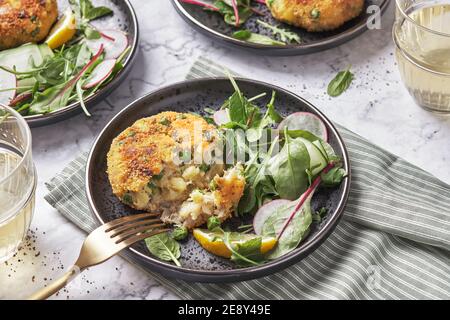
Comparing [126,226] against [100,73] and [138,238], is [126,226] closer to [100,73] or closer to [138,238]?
[138,238]

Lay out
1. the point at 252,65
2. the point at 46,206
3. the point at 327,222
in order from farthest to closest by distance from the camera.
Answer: the point at 252,65, the point at 46,206, the point at 327,222

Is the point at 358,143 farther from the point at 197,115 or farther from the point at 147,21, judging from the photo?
the point at 147,21

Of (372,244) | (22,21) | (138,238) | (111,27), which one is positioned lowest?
(372,244)

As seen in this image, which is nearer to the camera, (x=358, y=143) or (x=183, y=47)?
(x=358, y=143)

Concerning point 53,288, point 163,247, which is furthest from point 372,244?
point 53,288

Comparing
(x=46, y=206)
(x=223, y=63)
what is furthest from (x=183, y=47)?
(x=46, y=206)

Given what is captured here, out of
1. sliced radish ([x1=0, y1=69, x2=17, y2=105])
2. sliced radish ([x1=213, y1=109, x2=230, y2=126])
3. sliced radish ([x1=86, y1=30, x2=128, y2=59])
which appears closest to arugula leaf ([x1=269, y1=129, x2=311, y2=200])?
sliced radish ([x1=213, y1=109, x2=230, y2=126])

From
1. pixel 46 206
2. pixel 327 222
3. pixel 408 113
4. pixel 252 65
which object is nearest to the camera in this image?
pixel 327 222
